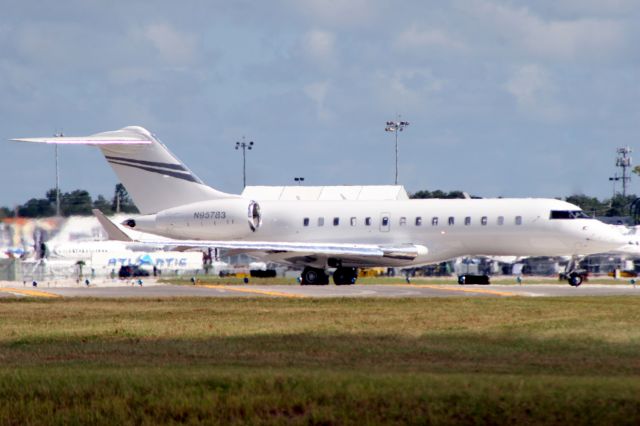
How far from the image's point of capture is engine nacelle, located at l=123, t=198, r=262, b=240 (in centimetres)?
6166

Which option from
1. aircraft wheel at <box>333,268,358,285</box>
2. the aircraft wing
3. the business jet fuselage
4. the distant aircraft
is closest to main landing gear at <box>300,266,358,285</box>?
aircraft wheel at <box>333,268,358,285</box>

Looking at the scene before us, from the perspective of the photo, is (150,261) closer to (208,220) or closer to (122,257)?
(122,257)

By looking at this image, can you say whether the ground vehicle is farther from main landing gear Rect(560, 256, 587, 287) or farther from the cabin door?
main landing gear Rect(560, 256, 587, 287)

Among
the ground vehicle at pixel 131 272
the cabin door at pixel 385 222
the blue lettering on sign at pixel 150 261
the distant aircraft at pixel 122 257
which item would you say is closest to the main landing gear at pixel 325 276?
the cabin door at pixel 385 222

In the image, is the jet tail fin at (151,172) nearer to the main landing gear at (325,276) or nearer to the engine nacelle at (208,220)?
the engine nacelle at (208,220)

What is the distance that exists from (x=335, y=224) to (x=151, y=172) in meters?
10.1

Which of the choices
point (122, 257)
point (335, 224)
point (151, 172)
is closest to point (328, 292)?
point (335, 224)

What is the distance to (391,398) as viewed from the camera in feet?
59.4

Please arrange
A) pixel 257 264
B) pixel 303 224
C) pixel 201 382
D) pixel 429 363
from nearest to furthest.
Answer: pixel 201 382
pixel 429 363
pixel 303 224
pixel 257 264

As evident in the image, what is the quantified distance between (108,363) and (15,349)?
13.9 feet

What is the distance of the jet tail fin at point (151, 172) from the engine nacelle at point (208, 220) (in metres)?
0.63

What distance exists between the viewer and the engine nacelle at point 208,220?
202ft

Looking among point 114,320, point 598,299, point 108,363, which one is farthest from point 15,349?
point 598,299

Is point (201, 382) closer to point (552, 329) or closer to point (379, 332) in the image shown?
point (379, 332)
